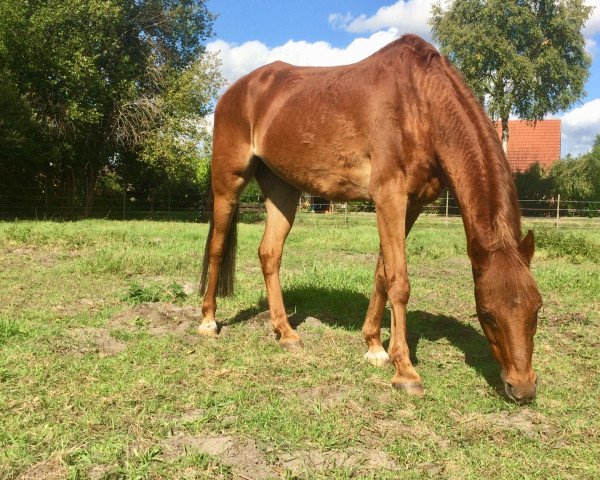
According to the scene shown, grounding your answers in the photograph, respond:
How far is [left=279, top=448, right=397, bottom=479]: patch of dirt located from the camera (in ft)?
7.87

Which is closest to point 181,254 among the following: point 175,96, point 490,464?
point 490,464

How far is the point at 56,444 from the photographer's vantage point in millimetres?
2494

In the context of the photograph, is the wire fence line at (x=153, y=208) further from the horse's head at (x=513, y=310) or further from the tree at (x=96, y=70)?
the horse's head at (x=513, y=310)

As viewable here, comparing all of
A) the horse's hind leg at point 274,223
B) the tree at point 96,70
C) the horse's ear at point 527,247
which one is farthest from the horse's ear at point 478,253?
the tree at point 96,70

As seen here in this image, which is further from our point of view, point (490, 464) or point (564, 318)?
point (564, 318)

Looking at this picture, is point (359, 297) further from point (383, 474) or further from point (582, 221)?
point (582, 221)

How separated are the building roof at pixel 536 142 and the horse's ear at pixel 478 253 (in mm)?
41666

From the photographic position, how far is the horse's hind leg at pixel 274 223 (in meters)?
4.82

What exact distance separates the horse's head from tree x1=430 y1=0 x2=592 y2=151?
3083 cm

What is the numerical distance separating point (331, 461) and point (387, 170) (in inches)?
77.3

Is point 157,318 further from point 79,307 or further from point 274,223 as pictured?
point 274,223

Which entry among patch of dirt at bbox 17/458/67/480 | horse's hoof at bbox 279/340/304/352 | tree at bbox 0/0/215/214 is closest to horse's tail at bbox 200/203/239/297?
horse's hoof at bbox 279/340/304/352

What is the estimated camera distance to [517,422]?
2959mm

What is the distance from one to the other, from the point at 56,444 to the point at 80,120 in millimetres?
19045
